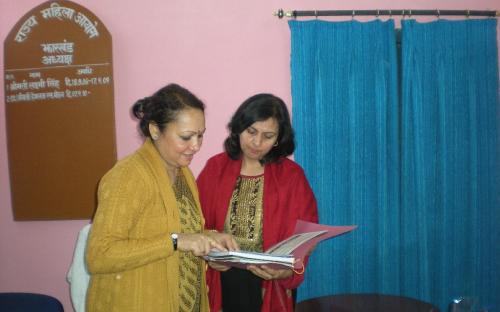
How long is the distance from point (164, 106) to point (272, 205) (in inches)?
29.2

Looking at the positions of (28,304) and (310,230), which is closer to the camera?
(310,230)

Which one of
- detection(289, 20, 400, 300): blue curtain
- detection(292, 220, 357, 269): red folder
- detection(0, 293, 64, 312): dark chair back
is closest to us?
detection(292, 220, 357, 269): red folder

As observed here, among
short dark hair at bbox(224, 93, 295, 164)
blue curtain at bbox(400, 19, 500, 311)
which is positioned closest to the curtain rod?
blue curtain at bbox(400, 19, 500, 311)

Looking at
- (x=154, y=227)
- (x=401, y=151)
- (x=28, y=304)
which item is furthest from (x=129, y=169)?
(x=401, y=151)

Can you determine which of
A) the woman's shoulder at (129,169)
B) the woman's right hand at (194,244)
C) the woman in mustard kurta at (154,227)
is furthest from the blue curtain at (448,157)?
the woman's shoulder at (129,169)

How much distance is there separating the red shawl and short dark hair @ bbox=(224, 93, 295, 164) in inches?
1.8

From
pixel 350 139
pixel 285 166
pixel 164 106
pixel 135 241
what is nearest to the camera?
pixel 135 241

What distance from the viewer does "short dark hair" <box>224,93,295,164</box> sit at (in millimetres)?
1877

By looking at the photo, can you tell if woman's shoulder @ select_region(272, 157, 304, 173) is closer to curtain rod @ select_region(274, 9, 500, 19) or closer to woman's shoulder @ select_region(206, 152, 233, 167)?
woman's shoulder @ select_region(206, 152, 233, 167)

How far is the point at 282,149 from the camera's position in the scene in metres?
2.00

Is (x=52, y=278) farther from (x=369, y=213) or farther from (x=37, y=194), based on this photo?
(x=369, y=213)

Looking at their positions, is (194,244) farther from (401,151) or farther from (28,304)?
(401,151)

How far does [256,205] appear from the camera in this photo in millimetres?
1877

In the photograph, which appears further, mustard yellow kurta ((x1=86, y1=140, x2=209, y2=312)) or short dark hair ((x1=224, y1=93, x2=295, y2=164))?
short dark hair ((x1=224, y1=93, x2=295, y2=164))
